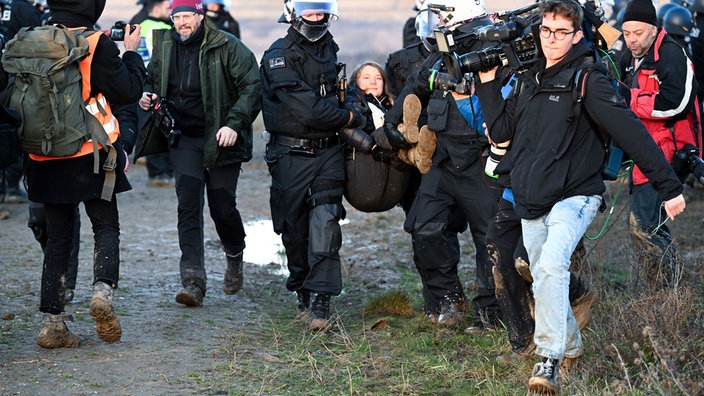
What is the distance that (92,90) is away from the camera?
6.62 m

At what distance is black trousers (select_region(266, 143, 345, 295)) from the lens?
7.61 m

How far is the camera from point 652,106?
24.7ft

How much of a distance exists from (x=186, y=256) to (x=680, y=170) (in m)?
3.54

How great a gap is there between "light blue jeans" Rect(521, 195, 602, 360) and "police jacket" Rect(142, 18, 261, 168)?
3.00m

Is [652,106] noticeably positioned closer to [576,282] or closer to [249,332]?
[576,282]

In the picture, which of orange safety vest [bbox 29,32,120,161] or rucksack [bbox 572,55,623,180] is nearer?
rucksack [bbox 572,55,623,180]

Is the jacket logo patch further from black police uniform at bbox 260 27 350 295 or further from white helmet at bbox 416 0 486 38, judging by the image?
white helmet at bbox 416 0 486 38

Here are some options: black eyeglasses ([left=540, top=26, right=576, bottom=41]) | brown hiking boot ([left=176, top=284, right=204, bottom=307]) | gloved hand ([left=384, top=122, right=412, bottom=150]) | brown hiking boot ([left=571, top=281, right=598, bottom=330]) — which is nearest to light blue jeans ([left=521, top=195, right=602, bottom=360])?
brown hiking boot ([left=571, top=281, right=598, bottom=330])

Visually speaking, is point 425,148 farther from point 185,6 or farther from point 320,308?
point 185,6

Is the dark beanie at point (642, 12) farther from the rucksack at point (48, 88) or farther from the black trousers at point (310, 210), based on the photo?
the rucksack at point (48, 88)

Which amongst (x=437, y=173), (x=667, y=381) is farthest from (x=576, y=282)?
(x=437, y=173)

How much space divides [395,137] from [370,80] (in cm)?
77

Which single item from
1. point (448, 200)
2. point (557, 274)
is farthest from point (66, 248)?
point (557, 274)

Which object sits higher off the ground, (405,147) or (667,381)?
(405,147)
